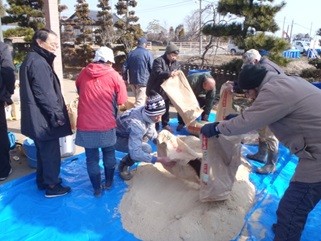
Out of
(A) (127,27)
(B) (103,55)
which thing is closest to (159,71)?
(B) (103,55)

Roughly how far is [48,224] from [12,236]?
246mm

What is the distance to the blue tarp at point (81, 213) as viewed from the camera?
2.18 meters

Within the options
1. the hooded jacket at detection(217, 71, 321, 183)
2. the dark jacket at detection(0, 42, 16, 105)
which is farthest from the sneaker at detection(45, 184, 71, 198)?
the hooded jacket at detection(217, 71, 321, 183)

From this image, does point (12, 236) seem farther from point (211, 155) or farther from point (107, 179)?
point (211, 155)

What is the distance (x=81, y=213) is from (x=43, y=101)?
91 centimetres

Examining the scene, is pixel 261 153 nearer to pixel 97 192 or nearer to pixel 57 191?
pixel 97 192

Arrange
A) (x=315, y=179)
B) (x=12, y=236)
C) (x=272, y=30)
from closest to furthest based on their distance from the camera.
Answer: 1. (x=315, y=179)
2. (x=12, y=236)
3. (x=272, y=30)

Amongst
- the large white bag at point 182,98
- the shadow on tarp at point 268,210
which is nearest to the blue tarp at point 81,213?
the shadow on tarp at point 268,210

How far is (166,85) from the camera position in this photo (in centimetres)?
337

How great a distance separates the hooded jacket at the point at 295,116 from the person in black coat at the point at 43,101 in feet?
4.94

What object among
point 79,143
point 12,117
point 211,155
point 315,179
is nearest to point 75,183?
point 79,143

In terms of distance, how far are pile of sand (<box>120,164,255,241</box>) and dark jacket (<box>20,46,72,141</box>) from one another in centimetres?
86

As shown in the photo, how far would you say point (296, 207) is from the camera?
5.51 feet

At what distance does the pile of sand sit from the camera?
7.11 ft
